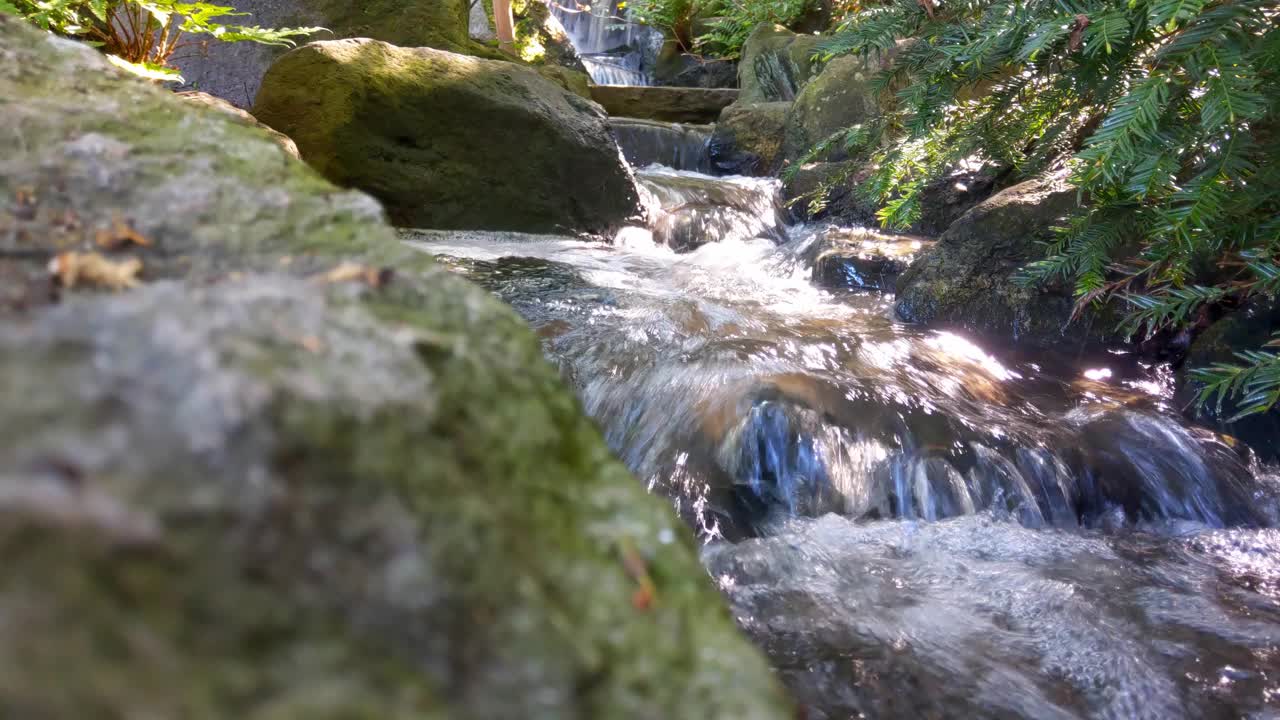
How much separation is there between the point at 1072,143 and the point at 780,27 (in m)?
9.20

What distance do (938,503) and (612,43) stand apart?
19162 millimetres

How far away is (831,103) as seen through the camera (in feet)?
28.7

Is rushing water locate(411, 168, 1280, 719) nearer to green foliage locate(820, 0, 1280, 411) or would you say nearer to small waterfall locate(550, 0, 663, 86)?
green foliage locate(820, 0, 1280, 411)

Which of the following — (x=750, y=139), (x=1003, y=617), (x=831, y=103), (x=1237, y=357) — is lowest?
(x=1003, y=617)

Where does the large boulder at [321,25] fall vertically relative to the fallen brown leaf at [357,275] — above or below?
above

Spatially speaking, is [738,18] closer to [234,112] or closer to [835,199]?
[835,199]

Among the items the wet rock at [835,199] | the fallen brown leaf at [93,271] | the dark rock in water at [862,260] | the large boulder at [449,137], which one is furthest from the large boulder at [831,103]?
the fallen brown leaf at [93,271]

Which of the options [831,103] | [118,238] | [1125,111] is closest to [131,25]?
[118,238]

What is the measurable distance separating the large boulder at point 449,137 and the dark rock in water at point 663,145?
322cm

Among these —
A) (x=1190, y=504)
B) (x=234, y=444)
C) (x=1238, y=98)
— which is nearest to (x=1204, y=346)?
(x=1190, y=504)

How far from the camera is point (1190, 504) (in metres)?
3.12

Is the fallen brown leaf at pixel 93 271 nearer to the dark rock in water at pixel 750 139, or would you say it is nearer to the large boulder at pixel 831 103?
the large boulder at pixel 831 103

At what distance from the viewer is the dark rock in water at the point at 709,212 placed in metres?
7.20

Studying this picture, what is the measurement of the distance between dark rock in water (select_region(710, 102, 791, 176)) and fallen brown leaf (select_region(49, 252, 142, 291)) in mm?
9401
